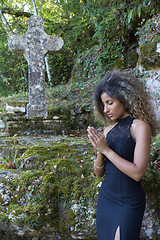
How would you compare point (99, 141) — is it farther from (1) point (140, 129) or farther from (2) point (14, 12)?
(2) point (14, 12)

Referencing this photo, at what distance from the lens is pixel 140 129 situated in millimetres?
1403

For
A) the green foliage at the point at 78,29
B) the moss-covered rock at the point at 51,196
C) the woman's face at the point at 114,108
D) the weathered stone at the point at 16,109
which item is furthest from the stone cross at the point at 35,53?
the woman's face at the point at 114,108

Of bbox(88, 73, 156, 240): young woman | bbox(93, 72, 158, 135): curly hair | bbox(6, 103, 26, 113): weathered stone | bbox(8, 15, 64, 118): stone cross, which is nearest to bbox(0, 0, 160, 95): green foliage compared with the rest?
bbox(8, 15, 64, 118): stone cross

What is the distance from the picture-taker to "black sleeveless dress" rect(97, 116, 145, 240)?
1428 mm

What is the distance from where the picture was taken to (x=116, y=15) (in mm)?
6859

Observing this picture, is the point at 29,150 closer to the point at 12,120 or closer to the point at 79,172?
the point at 79,172

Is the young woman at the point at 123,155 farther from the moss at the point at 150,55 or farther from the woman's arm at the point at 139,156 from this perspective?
the moss at the point at 150,55

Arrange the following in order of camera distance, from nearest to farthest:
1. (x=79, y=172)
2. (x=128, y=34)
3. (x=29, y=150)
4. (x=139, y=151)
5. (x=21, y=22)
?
(x=139, y=151) → (x=79, y=172) → (x=29, y=150) → (x=128, y=34) → (x=21, y=22)

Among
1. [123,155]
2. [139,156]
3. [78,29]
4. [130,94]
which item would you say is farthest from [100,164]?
[78,29]

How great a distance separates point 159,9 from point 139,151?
5.71 m

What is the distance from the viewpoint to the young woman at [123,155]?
1392 mm

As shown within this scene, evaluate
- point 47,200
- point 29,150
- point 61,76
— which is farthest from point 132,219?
point 61,76

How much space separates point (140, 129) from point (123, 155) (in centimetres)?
25

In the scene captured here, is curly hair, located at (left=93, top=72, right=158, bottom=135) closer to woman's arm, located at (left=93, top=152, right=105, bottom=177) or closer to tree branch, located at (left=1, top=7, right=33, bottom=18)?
woman's arm, located at (left=93, top=152, right=105, bottom=177)
